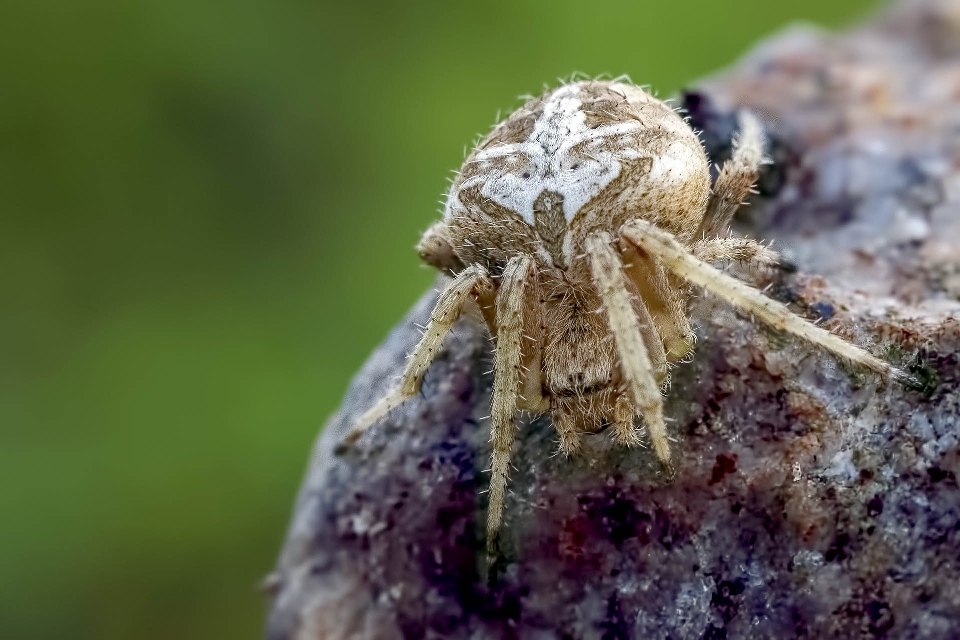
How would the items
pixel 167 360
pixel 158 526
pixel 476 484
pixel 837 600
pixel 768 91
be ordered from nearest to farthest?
1. pixel 837 600
2. pixel 476 484
3. pixel 768 91
4. pixel 158 526
5. pixel 167 360

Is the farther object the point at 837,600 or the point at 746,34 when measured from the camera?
the point at 746,34

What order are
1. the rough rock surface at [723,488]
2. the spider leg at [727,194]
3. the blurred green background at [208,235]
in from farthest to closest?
the blurred green background at [208,235] → the spider leg at [727,194] → the rough rock surface at [723,488]

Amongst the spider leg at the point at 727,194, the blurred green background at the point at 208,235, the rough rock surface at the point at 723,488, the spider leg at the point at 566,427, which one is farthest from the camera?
the blurred green background at the point at 208,235

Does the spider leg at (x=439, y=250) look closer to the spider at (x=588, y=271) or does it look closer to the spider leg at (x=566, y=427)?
the spider at (x=588, y=271)

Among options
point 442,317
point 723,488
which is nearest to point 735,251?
point 723,488

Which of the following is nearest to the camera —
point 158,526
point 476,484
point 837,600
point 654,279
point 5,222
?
point 837,600

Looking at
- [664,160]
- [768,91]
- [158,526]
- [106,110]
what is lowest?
[158,526]

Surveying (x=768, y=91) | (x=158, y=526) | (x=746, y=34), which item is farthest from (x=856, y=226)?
(x=158, y=526)

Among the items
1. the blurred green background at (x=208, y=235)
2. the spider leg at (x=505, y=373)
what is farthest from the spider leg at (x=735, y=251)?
the blurred green background at (x=208, y=235)

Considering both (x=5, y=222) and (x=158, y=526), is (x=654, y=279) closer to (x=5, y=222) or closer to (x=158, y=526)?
(x=158, y=526)
